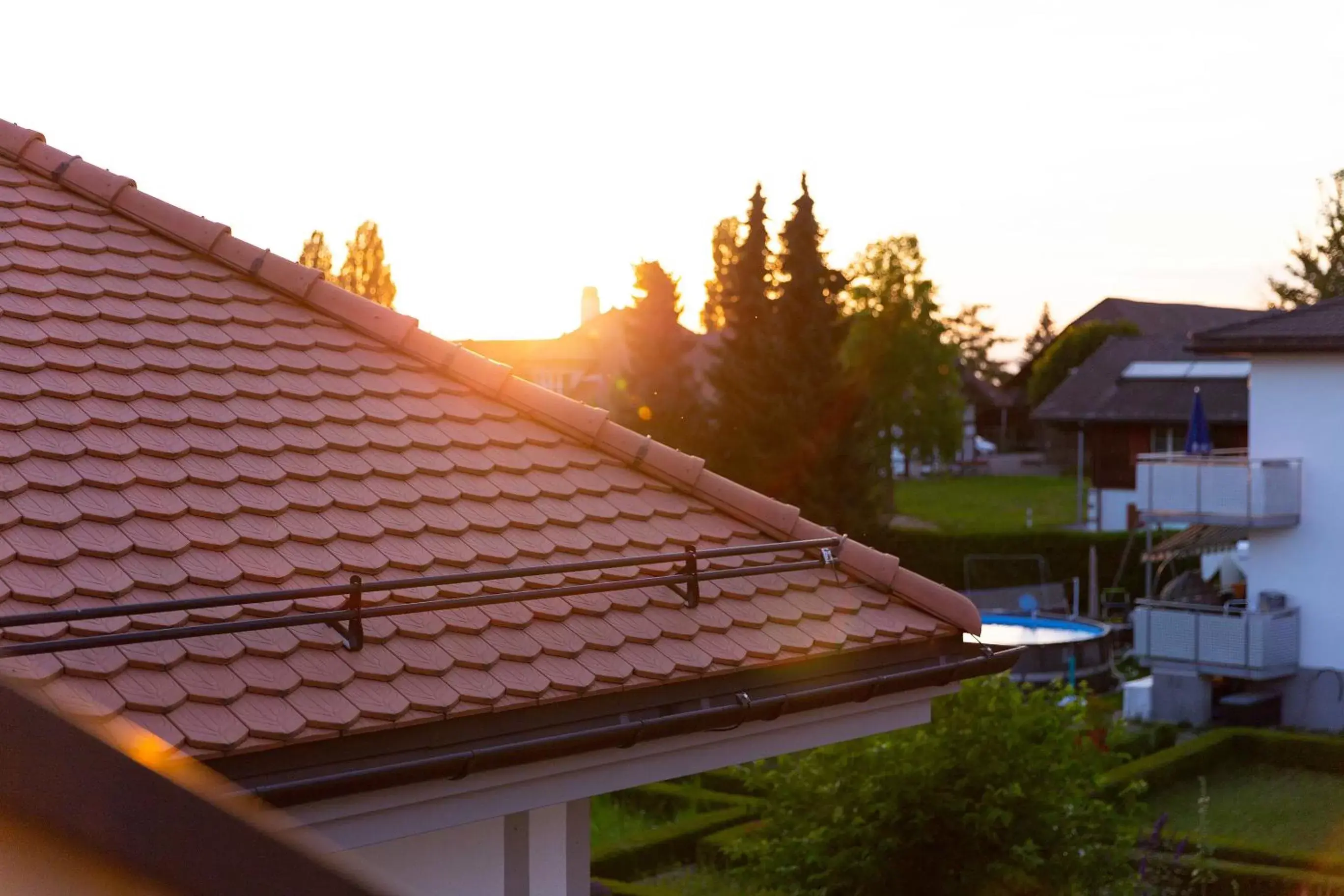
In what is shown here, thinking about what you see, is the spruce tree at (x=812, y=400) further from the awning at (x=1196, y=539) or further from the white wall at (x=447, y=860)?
the white wall at (x=447, y=860)

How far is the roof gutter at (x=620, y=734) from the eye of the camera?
4.02 metres

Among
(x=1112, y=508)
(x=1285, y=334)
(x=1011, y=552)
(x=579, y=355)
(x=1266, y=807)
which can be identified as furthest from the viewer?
(x=579, y=355)

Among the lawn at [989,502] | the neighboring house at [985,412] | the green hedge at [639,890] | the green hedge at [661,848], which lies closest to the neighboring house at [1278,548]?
the green hedge at [661,848]

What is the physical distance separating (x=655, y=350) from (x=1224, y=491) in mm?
23260

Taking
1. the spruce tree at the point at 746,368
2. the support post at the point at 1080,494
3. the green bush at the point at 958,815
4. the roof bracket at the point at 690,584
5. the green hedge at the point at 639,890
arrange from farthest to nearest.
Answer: the support post at the point at 1080,494 < the spruce tree at the point at 746,368 < the green hedge at the point at 639,890 < the green bush at the point at 958,815 < the roof bracket at the point at 690,584

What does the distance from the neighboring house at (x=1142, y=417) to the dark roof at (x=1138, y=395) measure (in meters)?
0.04

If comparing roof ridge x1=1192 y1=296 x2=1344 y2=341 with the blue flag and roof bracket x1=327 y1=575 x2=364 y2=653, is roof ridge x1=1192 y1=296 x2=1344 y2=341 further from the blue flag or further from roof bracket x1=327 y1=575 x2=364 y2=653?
roof bracket x1=327 y1=575 x2=364 y2=653

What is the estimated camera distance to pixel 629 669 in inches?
198

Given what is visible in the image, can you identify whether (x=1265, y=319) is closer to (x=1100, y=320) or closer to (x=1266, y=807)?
(x=1266, y=807)

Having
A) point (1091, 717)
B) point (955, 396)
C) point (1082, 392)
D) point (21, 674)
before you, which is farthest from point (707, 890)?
point (955, 396)

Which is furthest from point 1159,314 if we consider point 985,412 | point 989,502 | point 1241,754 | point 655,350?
point 1241,754

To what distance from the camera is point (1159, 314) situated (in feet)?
299

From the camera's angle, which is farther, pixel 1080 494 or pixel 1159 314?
pixel 1159 314

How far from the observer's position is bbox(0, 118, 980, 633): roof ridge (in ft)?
22.2
